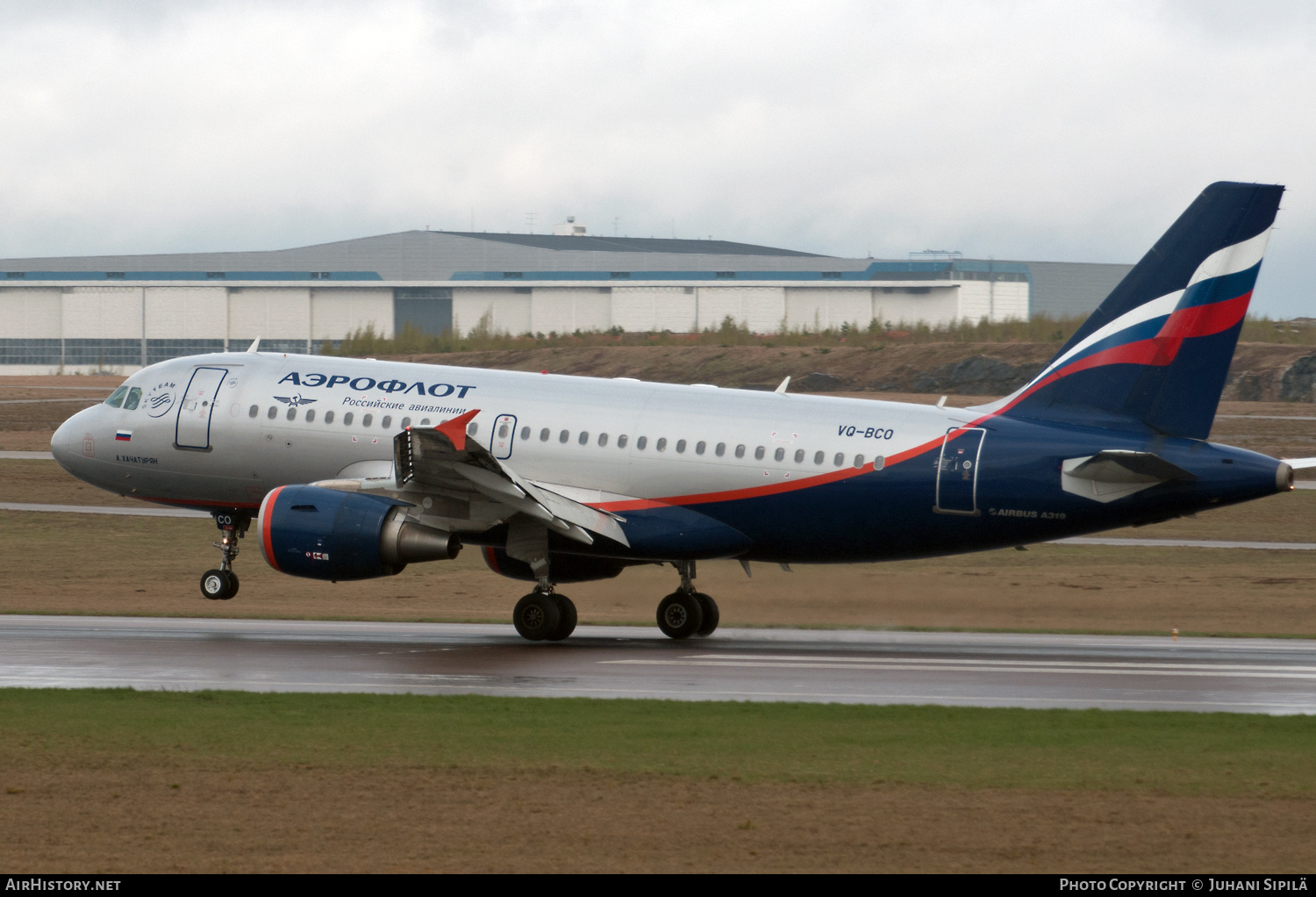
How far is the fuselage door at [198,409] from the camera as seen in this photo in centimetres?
3033

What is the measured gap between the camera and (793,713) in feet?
60.9

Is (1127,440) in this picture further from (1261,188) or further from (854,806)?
(854,806)

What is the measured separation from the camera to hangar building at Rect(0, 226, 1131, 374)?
12344 cm

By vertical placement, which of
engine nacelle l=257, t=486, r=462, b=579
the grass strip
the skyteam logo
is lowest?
the grass strip

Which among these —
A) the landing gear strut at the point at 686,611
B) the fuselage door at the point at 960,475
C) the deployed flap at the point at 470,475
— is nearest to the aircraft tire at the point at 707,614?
the landing gear strut at the point at 686,611

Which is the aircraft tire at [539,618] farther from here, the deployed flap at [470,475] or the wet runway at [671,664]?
the deployed flap at [470,475]

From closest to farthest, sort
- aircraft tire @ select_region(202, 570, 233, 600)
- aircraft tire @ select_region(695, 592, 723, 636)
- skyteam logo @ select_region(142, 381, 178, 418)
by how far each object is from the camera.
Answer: aircraft tire @ select_region(695, 592, 723, 636)
aircraft tire @ select_region(202, 570, 233, 600)
skyteam logo @ select_region(142, 381, 178, 418)

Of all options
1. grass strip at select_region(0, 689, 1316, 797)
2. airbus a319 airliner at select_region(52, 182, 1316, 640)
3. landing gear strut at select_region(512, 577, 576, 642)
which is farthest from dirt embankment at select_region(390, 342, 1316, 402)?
grass strip at select_region(0, 689, 1316, 797)

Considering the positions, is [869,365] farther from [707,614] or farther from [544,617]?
[544,617]

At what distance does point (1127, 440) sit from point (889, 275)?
10326 centimetres

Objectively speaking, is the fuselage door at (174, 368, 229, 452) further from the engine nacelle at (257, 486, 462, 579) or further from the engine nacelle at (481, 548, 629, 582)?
the engine nacelle at (481, 548, 629, 582)

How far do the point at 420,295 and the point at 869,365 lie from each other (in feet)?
156

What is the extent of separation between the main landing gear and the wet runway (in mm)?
671

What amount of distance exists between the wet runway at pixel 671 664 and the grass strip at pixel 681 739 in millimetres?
1419
